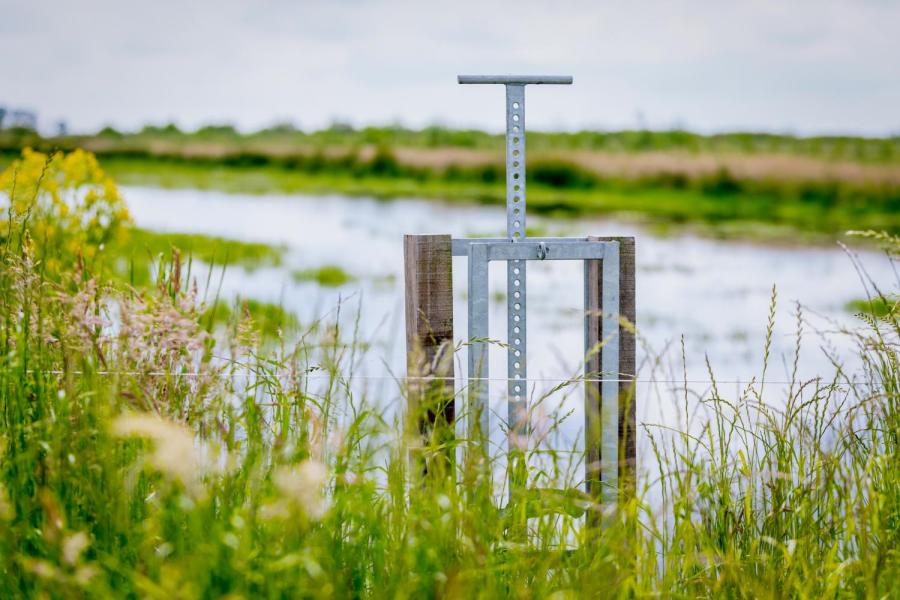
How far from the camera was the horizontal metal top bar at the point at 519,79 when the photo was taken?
315 centimetres

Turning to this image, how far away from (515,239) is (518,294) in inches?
7.4

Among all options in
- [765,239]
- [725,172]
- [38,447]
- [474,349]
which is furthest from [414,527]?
[725,172]

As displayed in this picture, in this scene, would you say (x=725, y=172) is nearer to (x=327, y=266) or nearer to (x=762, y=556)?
(x=327, y=266)

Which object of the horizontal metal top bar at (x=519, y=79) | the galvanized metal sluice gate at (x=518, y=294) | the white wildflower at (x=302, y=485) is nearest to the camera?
the white wildflower at (x=302, y=485)

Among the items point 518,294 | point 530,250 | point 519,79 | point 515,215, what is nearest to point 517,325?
point 518,294

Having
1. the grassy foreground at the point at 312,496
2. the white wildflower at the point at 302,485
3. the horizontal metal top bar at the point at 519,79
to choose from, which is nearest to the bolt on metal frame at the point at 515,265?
the horizontal metal top bar at the point at 519,79

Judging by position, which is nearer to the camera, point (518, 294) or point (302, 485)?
point (302, 485)

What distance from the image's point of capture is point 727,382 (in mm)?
2885

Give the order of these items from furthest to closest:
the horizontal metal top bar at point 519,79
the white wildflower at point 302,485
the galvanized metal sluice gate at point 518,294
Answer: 1. the horizontal metal top bar at point 519,79
2. the galvanized metal sluice gate at point 518,294
3. the white wildflower at point 302,485

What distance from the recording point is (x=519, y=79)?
3.17 m

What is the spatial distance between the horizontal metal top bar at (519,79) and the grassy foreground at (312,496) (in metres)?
1.14

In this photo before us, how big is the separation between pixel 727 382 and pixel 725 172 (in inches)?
542

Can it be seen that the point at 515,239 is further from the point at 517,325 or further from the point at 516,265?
the point at 517,325

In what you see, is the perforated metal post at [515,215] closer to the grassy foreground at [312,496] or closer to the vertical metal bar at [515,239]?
the vertical metal bar at [515,239]
